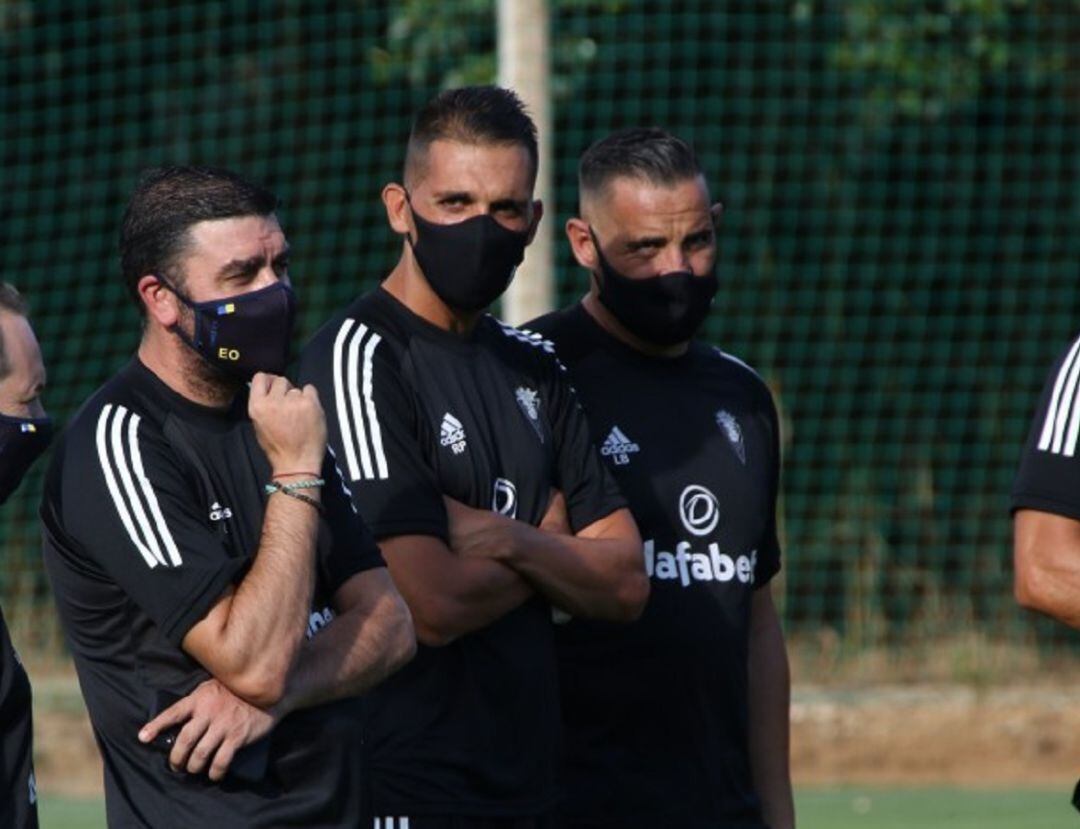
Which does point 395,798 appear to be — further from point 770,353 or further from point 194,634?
point 770,353

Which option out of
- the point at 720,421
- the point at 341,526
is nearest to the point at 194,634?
the point at 341,526

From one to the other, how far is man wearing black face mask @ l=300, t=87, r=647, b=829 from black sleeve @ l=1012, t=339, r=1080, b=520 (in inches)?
32.1

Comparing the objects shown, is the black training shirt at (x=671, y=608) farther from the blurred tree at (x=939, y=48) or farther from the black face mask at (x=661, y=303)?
the blurred tree at (x=939, y=48)

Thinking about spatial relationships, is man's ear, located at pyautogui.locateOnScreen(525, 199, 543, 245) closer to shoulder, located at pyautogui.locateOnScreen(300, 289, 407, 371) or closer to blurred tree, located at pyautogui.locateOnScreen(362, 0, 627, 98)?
shoulder, located at pyautogui.locateOnScreen(300, 289, 407, 371)

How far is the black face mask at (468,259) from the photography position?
4.58 metres

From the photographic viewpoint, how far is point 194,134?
11156 millimetres

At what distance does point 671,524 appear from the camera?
491 cm

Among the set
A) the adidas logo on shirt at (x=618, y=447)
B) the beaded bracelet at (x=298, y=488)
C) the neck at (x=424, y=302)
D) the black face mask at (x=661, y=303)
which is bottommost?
the adidas logo on shirt at (x=618, y=447)

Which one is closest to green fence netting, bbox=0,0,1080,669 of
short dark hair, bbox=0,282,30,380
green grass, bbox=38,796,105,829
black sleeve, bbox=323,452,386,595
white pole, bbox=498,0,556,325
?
green grass, bbox=38,796,105,829

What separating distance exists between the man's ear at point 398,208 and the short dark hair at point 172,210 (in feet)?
2.09

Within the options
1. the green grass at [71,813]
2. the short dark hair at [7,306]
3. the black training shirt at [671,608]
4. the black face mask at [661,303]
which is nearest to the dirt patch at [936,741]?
the green grass at [71,813]

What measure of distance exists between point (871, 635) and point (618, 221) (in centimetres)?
616

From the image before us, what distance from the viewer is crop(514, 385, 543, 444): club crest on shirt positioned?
4.63 m

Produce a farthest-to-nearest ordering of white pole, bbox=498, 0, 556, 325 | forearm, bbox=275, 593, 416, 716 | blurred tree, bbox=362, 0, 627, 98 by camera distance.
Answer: blurred tree, bbox=362, 0, 627, 98 < white pole, bbox=498, 0, 556, 325 < forearm, bbox=275, 593, 416, 716
